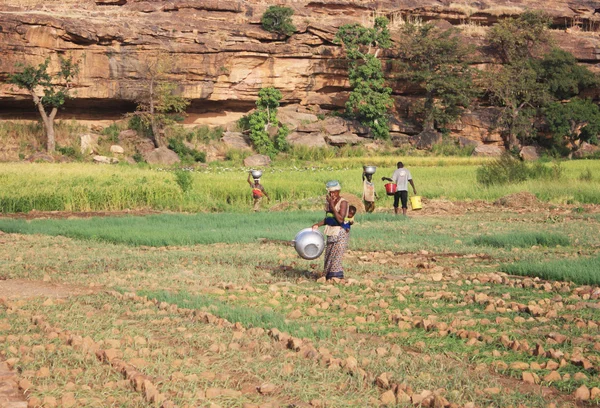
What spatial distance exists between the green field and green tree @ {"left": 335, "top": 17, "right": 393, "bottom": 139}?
15093mm

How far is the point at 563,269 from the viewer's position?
11352mm

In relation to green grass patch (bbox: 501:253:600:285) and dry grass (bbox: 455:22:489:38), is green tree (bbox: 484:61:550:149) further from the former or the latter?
green grass patch (bbox: 501:253:600:285)

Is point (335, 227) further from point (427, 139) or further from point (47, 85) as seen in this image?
point (427, 139)

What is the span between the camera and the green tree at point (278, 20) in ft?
158

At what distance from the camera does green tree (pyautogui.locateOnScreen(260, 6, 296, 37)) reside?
158 ft

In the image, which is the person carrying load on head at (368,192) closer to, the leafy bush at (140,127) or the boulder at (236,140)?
the boulder at (236,140)

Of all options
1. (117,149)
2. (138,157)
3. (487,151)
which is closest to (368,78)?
(487,151)

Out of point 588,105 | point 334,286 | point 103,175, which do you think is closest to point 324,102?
point 588,105

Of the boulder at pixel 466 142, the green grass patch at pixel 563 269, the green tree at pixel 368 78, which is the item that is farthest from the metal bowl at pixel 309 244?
the boulder at pixel 466 142

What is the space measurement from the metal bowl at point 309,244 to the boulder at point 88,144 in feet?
105

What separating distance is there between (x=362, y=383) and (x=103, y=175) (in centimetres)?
2284

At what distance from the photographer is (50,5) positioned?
49906mm

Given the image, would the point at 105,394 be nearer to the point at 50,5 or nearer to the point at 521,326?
the point at 521,326

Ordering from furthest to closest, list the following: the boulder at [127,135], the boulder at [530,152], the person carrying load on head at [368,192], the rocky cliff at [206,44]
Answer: the boulder at [530,152], the boulder at [127,135], the rocky cliff at [206,44], the person carrying load on head at [368,192]
